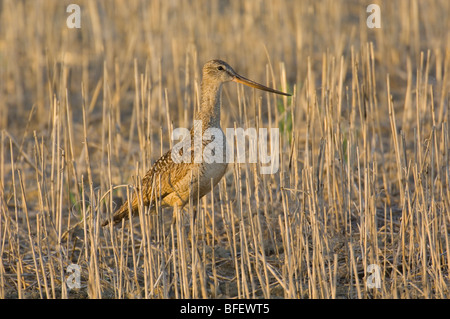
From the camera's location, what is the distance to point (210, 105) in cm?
560

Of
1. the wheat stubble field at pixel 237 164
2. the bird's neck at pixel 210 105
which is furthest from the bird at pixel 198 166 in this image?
the wheat stubble field at pixel 237 164

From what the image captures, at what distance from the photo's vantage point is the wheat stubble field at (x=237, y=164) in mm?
4672

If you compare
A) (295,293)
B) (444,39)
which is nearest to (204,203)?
(295,293)

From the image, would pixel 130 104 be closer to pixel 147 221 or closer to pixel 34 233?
pixel 34 233

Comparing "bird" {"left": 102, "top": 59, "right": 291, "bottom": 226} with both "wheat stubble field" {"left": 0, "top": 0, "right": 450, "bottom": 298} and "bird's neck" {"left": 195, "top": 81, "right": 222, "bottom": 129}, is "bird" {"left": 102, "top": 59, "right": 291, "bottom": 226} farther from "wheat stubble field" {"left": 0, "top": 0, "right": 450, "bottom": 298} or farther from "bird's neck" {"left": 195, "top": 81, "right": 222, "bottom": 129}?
"wheat stubble field" {"left": 0, "top": 0, "right": 450, "bottom": 298}

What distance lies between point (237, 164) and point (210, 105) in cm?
101

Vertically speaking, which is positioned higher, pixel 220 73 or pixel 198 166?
pixel 220 73

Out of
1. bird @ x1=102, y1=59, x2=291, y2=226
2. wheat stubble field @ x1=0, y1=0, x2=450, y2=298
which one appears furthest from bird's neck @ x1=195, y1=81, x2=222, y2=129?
wheat stubble field @ x1=0, y1=0, x2=450, y2=298

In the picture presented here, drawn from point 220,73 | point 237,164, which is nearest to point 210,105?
point 220,73

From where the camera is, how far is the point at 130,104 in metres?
9.47

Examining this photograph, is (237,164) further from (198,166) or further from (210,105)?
(210,105)

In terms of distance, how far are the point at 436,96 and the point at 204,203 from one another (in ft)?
12.1

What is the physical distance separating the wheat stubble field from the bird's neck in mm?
185

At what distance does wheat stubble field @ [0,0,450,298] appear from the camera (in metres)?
4.67
